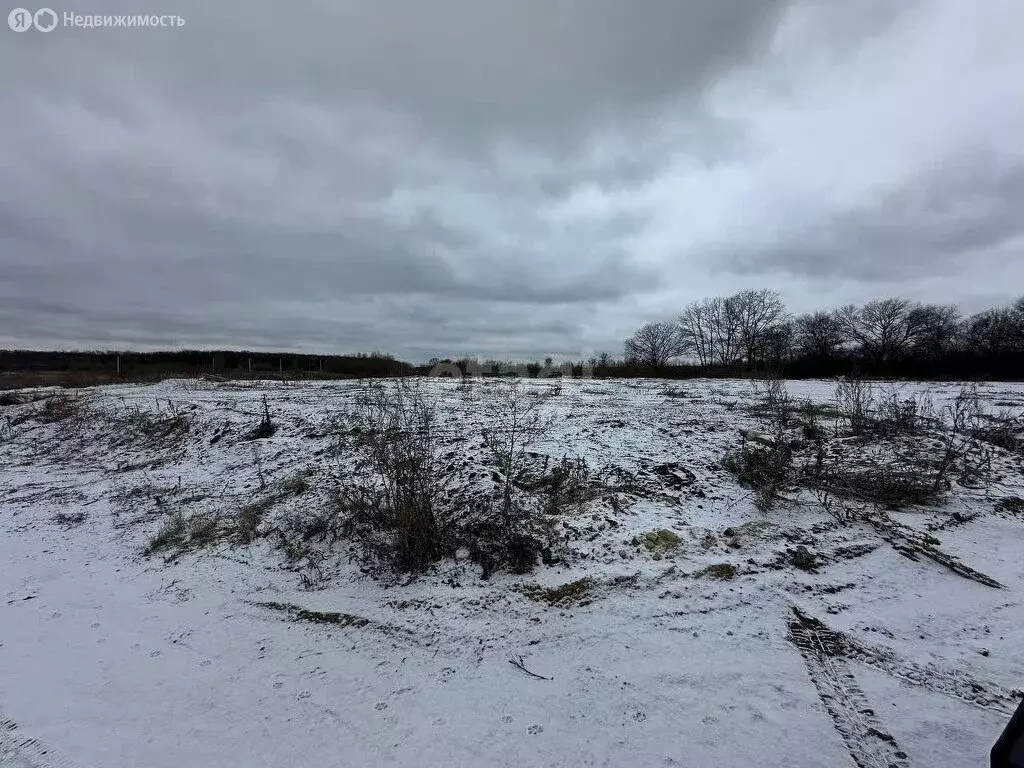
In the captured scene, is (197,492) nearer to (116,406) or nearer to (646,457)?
(646,457)

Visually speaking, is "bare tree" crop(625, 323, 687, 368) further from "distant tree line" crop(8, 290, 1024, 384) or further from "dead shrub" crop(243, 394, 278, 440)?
"dead shrub" crop(243, 394, 278, 440)

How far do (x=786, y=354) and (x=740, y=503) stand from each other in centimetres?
5944

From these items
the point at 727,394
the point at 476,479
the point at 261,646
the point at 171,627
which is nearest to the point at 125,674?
the point at 171,627

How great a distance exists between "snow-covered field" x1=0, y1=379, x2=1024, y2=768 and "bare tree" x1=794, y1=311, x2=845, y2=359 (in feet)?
207

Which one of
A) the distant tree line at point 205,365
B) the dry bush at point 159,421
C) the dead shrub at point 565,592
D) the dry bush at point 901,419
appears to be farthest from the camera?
the distant tree line at point 205,365

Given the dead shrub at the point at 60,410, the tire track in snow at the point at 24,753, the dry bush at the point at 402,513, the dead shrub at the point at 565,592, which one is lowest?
the tire track in snow at the point at 24,753

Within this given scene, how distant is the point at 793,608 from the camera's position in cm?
342

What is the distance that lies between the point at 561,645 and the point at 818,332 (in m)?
73.8

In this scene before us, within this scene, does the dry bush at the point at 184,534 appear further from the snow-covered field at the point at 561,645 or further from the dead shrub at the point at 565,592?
the dead shrub at the point at 565,592

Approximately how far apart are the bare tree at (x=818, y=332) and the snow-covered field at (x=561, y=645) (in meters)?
63.1

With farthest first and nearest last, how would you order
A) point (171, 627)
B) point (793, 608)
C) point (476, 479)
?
point (476, 479) → point (171, 627) → point (793, 608)

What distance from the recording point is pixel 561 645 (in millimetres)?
3225

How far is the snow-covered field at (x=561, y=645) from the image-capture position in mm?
2459

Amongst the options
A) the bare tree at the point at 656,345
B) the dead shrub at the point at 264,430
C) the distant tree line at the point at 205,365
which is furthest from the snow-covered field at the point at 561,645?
the bare tree at the point at 656,345
